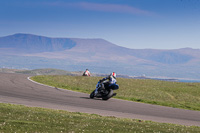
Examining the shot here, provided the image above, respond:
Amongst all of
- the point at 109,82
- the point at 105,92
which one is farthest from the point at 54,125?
the point at 105,92

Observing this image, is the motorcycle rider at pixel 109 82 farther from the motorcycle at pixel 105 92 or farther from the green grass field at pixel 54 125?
the green grass field at pixel 54 125

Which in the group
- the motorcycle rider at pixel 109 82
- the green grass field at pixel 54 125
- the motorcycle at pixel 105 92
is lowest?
the green grass field at pixel 54 125

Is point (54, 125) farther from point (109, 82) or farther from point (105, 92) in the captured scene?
point (105, 92)

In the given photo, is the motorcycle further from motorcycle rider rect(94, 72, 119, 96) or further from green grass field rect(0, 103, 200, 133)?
green grass field rect(0, 103, 200, 133)

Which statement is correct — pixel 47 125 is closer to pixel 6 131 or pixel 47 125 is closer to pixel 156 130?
pixel 6 131

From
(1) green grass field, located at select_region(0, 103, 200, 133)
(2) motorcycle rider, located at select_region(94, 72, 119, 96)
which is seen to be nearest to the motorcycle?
(2) motorcycle rider, located at select_region(94, 72, 119, 96)

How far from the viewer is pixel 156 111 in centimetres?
1986

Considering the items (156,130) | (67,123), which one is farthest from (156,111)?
(67,123)

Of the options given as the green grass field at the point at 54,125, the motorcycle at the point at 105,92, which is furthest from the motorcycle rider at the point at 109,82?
the green grass field at the point at 54,125

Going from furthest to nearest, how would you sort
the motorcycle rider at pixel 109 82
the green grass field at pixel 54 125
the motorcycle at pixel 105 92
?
the motorcycle at pixel 105 92 < the motorcycle rider at pixel 109 82 < the green grass field at pixel 54 125

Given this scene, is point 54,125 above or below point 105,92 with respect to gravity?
below

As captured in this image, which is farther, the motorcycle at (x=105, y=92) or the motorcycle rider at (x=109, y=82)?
the motorcycle at (x=105, y=92)

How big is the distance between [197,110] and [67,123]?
13.4 meters

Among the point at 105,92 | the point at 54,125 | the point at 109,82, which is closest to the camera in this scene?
the point at 54,125
